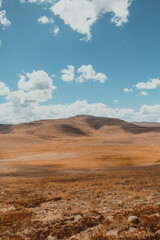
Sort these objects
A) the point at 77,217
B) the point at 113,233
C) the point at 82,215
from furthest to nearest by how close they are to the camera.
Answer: the point at 82,215, the point at 77,217, the point at 113,233

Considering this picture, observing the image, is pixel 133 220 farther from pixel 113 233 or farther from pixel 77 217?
pixel 77 217

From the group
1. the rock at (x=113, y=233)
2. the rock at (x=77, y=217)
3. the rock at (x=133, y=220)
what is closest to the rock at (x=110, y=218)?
the rock at (x=133, y=220)

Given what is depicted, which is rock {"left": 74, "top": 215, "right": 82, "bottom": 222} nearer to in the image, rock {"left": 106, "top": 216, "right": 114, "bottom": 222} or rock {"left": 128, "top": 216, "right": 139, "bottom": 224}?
rock {"left": 106, "top": 216, "right": 114, "bottom": 222}

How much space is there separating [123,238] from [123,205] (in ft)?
16.8

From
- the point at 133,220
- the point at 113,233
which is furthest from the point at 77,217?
the point at 133,220

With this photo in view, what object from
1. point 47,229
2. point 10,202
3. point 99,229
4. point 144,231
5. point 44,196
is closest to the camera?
point 144,231

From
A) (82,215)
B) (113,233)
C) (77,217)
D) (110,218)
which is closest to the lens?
(113,233)

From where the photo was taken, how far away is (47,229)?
8.88 m

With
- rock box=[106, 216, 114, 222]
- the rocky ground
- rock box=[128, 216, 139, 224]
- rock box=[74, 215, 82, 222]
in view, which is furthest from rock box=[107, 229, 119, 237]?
rock box=[74, 215, 82, 222]

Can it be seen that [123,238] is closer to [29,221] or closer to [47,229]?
[47,229]

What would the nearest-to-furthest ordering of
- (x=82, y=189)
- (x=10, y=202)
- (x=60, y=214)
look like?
(x=60, y=214), (x=10, y=202), (x=82, y=189)

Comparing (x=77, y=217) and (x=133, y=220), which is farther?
(x=77, y=217)

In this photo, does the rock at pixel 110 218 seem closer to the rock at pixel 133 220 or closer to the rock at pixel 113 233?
the rock at pixel 133 220

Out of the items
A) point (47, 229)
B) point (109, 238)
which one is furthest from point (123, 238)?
point (47, 229)
